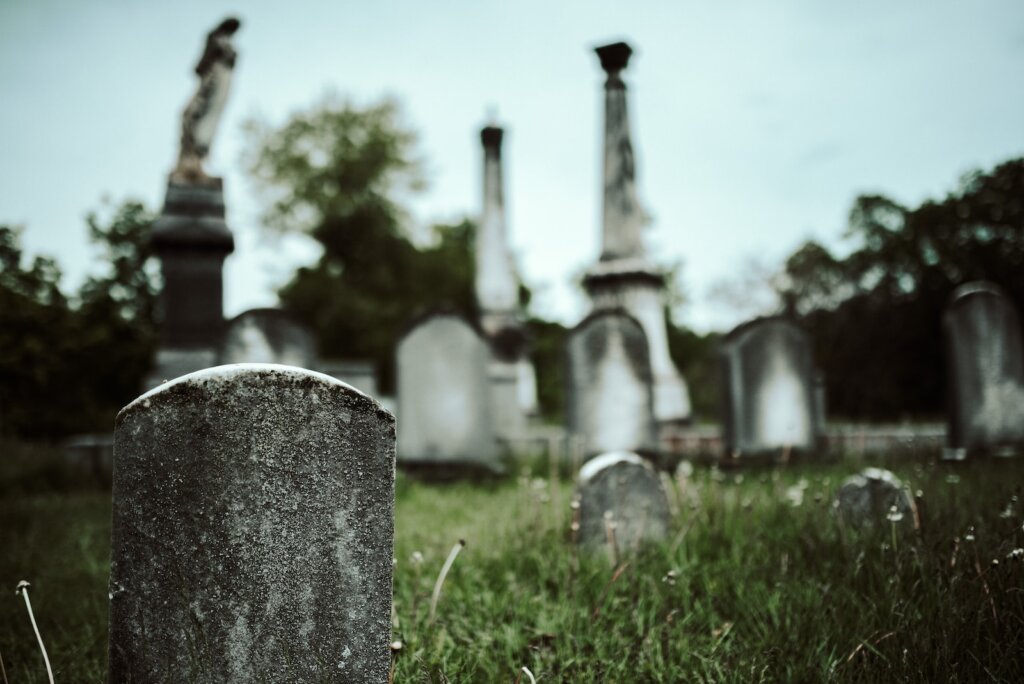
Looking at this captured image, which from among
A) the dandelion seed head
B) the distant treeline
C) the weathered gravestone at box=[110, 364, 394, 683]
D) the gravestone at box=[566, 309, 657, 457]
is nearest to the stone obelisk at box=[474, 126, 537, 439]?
the distant treeline

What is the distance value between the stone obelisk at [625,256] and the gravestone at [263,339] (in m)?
3.43

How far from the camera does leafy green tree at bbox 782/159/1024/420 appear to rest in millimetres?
18281

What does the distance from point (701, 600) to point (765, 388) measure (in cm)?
419

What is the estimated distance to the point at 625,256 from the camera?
790 centimetres

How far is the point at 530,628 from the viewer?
102 inches

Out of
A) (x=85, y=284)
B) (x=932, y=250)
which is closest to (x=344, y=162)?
(x=85, y=284)

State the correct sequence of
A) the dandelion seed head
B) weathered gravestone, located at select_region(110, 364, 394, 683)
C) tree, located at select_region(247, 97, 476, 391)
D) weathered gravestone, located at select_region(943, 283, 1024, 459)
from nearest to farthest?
weathered gravestone, located at select_region(110, 364, 394, 683), the dandelion seed head, weathered gravestone, located at select_region(943, 283, 1024, 459), tree, located at select_region(247, 97, 476, 391)

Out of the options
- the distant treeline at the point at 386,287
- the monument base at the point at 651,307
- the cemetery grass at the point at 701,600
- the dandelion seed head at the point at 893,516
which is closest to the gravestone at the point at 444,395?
the distant treeline at the point at 386,287

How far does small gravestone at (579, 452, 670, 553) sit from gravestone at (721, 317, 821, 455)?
127 inches

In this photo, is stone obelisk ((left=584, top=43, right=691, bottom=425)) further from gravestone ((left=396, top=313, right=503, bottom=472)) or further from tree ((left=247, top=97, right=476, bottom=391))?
tree ((left=247, top=97, right=476, bottom=391))

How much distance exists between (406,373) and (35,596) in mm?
3904

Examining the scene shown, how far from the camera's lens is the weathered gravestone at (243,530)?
1.62m

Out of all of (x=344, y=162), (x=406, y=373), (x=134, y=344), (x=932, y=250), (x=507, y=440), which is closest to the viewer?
(x=406, y=373)

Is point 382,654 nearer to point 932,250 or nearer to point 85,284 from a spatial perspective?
point 85,284
